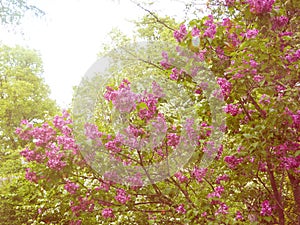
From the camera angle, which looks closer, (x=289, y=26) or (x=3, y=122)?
(x=289, y=26)

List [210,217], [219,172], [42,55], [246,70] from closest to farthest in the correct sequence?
[246,70] < [210,217] < [219,172] < [42,55]

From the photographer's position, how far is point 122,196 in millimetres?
3684

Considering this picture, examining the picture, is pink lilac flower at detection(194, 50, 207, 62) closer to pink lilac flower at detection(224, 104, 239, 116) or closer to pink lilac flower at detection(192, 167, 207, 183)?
pink lilac flower at detection(224, 104, 239, 116)

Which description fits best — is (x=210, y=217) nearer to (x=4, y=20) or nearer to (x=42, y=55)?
(x=4, y=20)

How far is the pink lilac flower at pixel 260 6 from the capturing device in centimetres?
289

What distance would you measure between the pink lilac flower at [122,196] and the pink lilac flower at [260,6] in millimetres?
2111

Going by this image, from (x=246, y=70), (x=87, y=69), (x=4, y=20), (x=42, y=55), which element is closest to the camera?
(x=246, y=70)

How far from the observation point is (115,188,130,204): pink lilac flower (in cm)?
368

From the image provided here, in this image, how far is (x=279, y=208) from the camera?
12.2 feet

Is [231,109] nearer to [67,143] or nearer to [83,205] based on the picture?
[67,143]

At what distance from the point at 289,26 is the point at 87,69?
28.3 ft

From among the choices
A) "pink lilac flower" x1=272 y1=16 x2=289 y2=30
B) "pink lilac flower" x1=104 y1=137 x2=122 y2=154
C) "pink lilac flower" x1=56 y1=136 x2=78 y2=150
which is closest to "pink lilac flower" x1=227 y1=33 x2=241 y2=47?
"pink lilac flower" x1=272 y1=16 x2=289 y2=30

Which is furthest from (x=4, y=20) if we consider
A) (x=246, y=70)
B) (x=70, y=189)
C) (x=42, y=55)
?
(x=42, y=55)

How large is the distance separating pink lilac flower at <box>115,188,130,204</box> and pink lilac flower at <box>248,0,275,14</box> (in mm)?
2111
